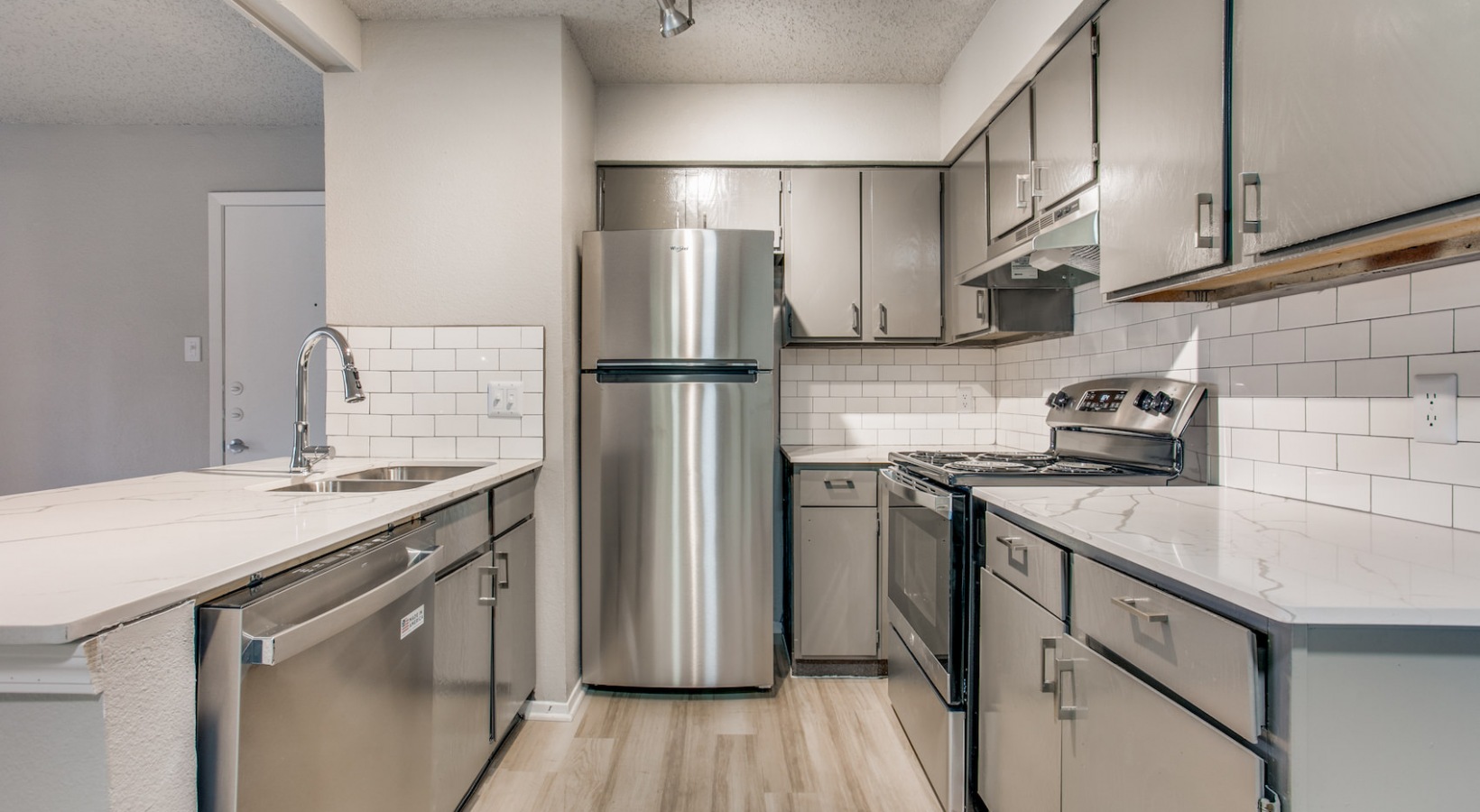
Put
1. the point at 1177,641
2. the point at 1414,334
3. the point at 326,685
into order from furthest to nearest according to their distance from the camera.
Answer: the point at 1414,334
the point at 326,685
the point at 1177,641

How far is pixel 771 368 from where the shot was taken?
2375mm

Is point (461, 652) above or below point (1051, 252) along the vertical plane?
below

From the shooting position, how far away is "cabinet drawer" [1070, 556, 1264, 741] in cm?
81

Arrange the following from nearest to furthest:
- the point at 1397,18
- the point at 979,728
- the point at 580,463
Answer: the point at 1397,18 < the point at 979,728 < the point at 580,463

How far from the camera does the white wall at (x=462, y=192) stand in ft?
7.50

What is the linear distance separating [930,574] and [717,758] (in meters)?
0.89

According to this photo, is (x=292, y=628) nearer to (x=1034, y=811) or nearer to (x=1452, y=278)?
(x=1034, y=811)

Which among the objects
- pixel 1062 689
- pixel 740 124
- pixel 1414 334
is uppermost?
pixel 740 124

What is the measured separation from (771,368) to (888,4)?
134cm

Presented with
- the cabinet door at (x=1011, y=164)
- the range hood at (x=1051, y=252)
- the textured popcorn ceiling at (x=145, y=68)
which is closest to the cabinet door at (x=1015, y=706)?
the range hood at (x=1051, y=252)

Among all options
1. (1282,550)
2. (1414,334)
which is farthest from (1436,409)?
(1282,550)

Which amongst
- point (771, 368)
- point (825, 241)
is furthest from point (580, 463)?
point (825, 241)

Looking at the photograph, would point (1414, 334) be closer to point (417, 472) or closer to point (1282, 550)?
point (1282, 550)

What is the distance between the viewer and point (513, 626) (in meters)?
2.05
